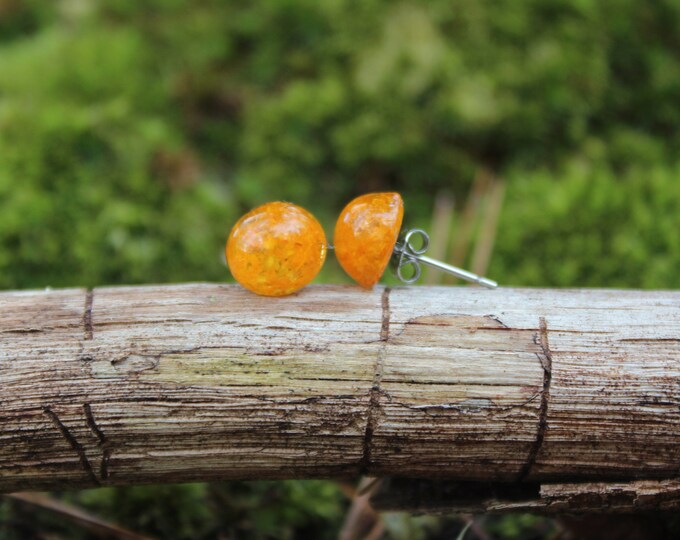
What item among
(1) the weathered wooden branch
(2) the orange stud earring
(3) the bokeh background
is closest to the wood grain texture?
(1) the weathered wooden branch

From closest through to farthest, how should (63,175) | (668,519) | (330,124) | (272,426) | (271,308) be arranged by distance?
(272,426) → (271,308) → (668,519) → (63,175) → (330,124)

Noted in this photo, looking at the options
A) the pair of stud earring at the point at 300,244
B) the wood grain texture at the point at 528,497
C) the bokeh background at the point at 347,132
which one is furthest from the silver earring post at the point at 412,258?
the bokeh background at the point at 347,132

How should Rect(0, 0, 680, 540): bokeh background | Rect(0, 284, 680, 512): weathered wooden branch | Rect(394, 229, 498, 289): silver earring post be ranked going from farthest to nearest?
Rect(0, 0, 680, 540): bokeh background → Rect(394, 229, 498, 289): silver earring post → Rect(0, 284, 680, 512): weathered wooden branch

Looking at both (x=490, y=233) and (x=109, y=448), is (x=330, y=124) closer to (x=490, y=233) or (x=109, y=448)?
(x=490, y=233)

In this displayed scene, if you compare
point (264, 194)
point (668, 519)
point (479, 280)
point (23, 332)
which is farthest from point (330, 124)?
point (668, 519)

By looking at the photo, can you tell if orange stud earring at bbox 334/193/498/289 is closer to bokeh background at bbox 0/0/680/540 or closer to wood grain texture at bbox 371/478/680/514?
wood grain texture at bbox 371/478/680/514

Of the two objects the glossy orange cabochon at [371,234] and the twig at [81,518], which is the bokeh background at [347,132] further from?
the glossy orange cabochon at [371,234]
